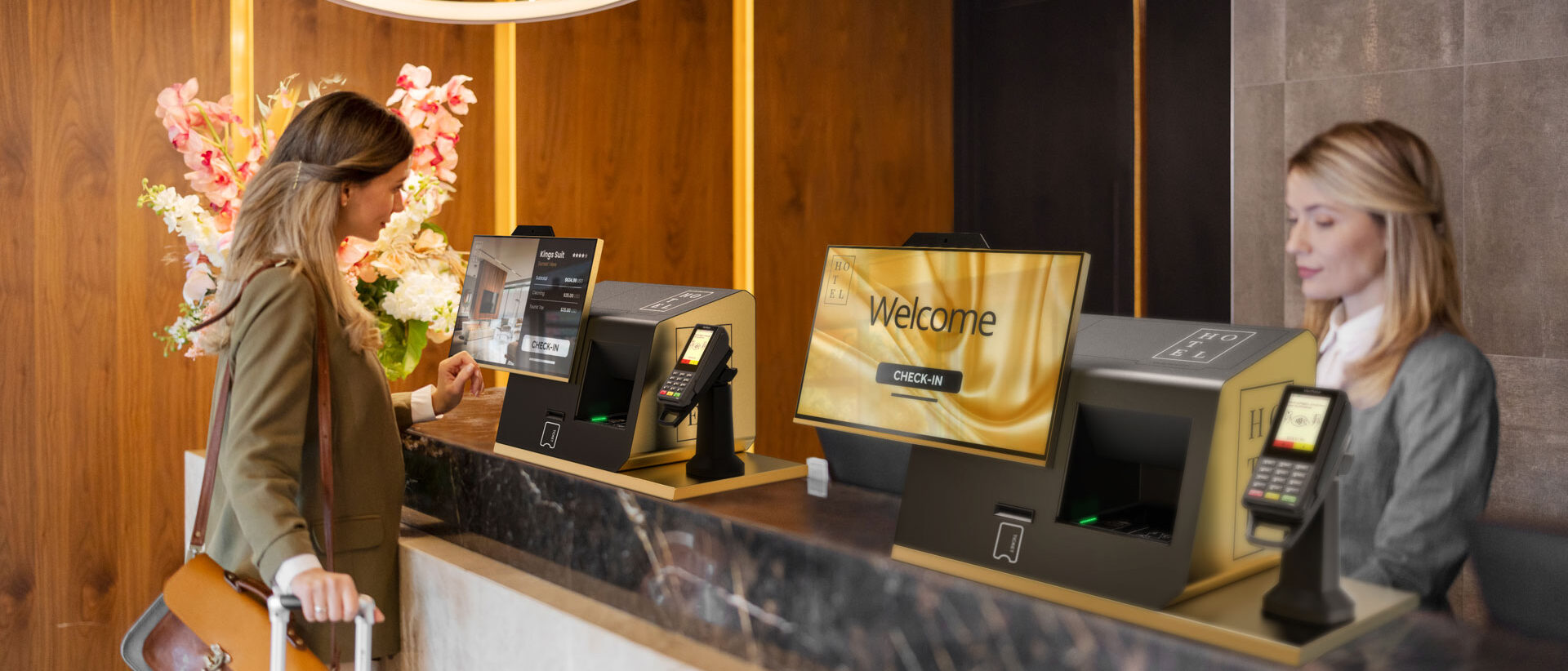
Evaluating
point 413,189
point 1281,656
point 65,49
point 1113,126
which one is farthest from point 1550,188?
point 65,49

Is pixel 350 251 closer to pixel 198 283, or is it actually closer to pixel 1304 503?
pixel 198 283

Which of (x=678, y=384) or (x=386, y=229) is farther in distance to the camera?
(x=386, y=229)

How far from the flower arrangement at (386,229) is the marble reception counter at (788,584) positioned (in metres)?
0.23

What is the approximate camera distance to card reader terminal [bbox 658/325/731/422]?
1.52 metres

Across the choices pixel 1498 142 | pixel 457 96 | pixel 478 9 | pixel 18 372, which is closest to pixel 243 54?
pixel 18 372

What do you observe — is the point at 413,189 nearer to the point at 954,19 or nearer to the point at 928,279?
the point at 928,279

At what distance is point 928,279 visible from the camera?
1245 millimetres

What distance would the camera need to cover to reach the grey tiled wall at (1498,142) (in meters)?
2.59

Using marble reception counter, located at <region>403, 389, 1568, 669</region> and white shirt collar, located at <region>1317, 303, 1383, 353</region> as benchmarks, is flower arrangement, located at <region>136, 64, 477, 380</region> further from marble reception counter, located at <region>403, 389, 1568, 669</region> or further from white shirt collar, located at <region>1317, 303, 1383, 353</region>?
white shirt collar, located at <region>1317, 303, 1383, 353</region>

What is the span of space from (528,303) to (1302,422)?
1.23 meters

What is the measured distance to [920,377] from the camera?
4.01 feet

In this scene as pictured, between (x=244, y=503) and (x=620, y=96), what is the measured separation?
8.87 feet

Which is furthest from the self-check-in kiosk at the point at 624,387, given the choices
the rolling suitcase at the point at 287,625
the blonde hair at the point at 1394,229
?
the blonde hair at the point at 1394,229

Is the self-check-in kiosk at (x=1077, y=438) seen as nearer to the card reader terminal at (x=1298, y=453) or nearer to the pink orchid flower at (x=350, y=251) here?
the card reader terminal at (x=1298, y=453)
